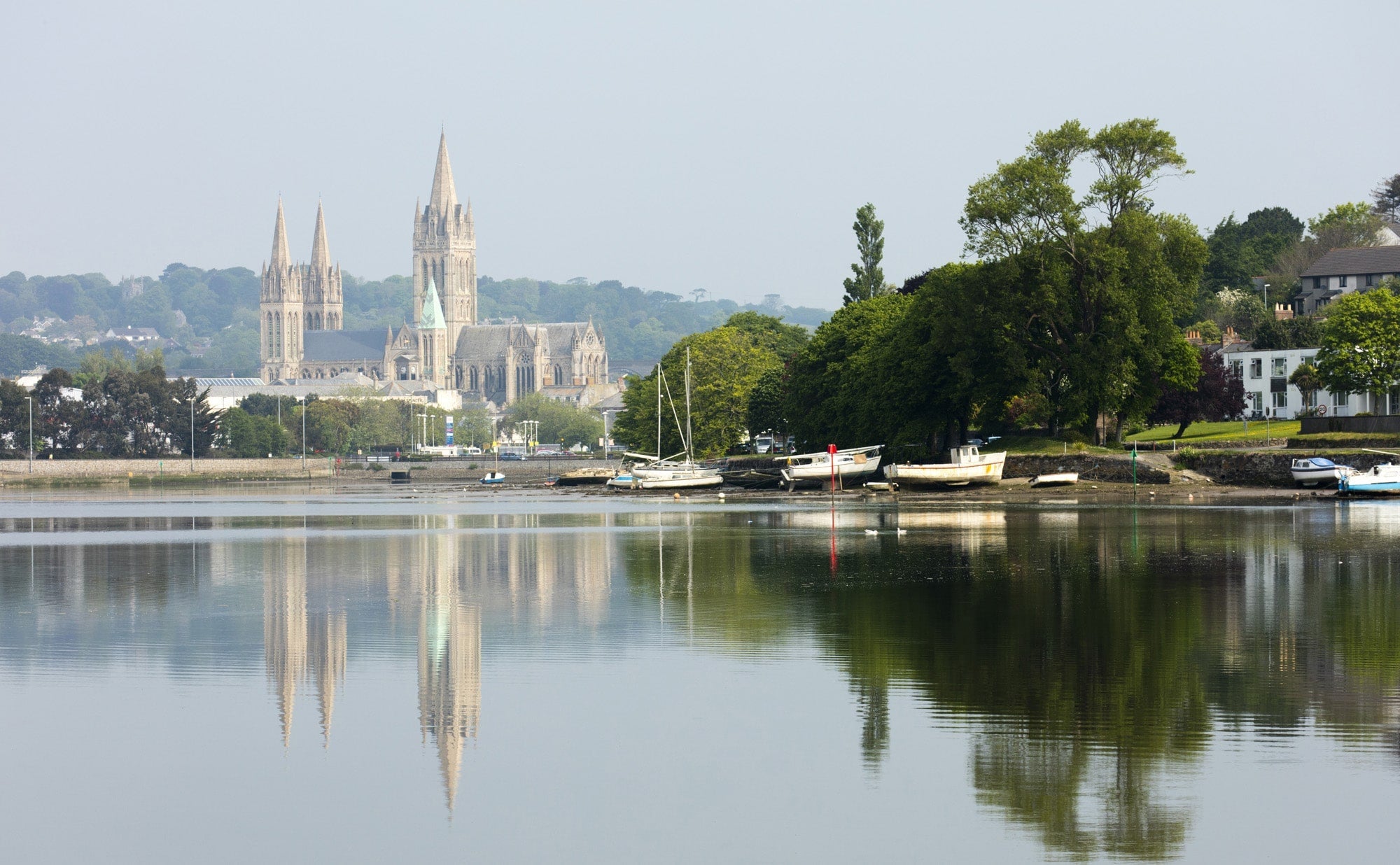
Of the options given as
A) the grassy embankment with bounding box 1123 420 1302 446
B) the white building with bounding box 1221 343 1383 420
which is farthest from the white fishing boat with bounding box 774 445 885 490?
the white building with bounding box 1221 343 1383 420

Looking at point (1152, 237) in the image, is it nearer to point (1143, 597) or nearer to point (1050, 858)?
point (1143, 597)

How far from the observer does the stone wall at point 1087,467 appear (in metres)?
66.8

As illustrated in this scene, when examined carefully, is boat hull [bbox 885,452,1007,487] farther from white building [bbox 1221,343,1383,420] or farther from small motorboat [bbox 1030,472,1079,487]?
white building [bbox 1221,343,1383,420]

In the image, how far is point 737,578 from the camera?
102 feet

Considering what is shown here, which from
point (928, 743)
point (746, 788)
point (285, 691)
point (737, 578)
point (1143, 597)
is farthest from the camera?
point (737, 578)

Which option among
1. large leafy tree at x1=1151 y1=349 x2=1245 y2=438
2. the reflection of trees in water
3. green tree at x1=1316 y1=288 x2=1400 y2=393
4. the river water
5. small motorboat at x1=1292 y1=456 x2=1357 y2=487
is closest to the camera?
the river water

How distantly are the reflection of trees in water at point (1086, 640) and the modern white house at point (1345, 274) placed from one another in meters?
79.7

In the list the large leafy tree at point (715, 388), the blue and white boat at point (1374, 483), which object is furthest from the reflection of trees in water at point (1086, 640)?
the large leafy tree at point (715, 388)

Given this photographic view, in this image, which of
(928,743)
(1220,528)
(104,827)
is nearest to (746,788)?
(928,743)

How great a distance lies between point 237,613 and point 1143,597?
1484 centimetres

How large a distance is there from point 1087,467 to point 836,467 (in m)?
16.2

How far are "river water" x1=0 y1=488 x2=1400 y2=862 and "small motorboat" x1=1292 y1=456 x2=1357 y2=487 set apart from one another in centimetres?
2902

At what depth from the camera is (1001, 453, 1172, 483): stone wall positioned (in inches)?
2628

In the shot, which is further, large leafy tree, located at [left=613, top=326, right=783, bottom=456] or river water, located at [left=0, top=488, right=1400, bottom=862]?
large leafy tree, located at [left=613, top=326, right=783, bottom=456]
